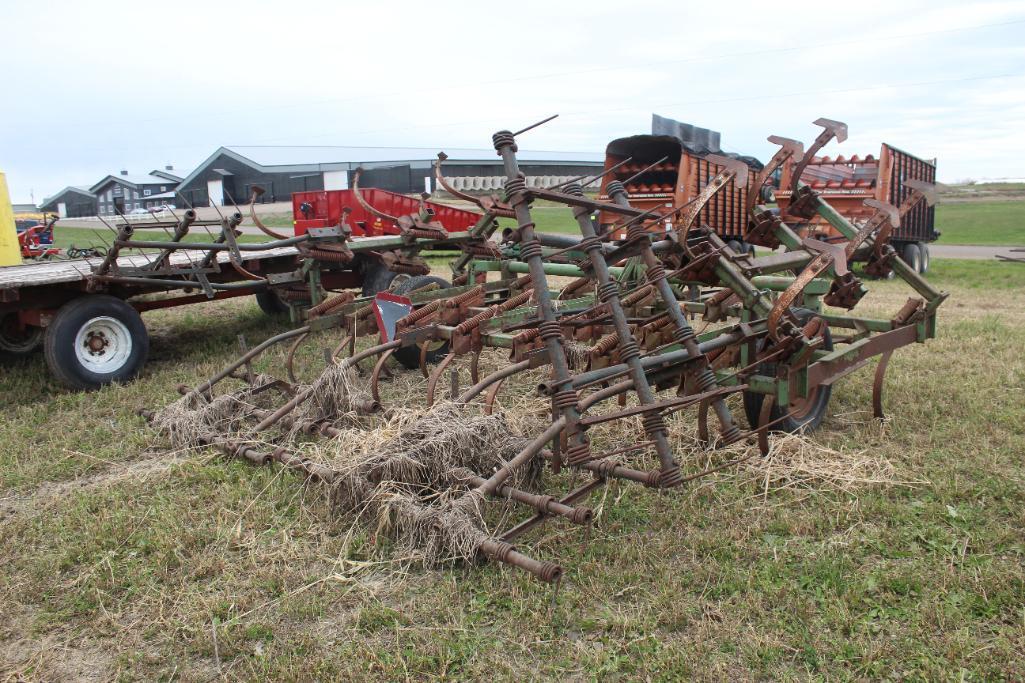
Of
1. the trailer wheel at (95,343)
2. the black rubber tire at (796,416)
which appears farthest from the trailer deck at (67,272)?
the black rubber tire at (796,416)

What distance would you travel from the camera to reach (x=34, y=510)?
3.97 meters

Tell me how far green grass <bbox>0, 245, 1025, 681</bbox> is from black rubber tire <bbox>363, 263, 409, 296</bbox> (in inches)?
155

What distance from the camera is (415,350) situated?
671 centimetres

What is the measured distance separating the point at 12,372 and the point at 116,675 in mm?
5105

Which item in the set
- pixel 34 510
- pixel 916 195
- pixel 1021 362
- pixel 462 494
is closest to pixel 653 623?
pixel 462 494

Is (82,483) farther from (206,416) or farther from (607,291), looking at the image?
(607,291)

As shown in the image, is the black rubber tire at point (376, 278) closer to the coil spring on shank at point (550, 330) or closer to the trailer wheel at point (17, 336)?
the trailer wheel at point (17, 336)

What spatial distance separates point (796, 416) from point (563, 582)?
7.40 feet

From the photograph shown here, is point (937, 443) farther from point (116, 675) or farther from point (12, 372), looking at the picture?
point (12, 372)

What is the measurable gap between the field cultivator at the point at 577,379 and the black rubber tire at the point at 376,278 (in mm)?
2176

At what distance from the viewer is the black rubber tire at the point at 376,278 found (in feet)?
27.5

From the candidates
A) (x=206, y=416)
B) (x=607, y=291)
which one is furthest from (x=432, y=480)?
(x=206, y=416)

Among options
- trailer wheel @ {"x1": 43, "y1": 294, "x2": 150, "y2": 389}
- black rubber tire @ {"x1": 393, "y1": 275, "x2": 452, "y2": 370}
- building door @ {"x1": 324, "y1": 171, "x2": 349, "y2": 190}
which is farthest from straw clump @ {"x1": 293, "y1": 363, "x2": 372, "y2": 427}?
building door @ {"x1": 324, "y1": 171, "x2": 349, "y2": 190}

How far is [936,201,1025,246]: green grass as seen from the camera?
69.1ft
